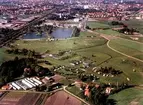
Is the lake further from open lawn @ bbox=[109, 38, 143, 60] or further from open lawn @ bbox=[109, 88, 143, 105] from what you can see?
open lawn @ bbox=[109, 88, 143, 105]

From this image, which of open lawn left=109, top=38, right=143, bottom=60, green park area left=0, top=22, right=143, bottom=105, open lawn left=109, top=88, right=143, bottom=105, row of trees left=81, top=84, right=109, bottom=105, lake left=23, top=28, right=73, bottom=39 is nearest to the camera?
row of trees left=81, top=84, right=109, bottom=105

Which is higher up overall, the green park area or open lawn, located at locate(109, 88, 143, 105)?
open lawn, located at locate(109, 88, 143, 105)

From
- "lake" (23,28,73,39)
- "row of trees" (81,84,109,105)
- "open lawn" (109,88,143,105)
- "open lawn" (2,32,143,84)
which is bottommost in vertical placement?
"lake" (23,28,73,39)

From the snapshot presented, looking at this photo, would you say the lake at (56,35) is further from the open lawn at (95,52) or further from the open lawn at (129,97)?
the open lawn at (129,97)

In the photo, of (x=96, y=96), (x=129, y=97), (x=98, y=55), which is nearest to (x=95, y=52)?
(x=98, y=55)

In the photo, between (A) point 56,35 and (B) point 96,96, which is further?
(A) point 56,35

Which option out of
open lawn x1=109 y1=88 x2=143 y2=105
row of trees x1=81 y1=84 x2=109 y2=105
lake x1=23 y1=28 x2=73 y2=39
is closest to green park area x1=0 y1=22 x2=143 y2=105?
open lawn x1=109 y1=88 x2=143 y2=105

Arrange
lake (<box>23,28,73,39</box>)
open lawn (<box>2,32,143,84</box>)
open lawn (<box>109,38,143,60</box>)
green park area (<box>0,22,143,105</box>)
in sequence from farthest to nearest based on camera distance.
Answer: lake (<box>23,28,73,39</box>)
open lawn (<box>109,38,143,60</box>)
open lawn (<box>2,32,143,84</box>)
green park area (<box>0,22,143,105</box>)

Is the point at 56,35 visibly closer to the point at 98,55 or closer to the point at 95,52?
the point at 95,52
